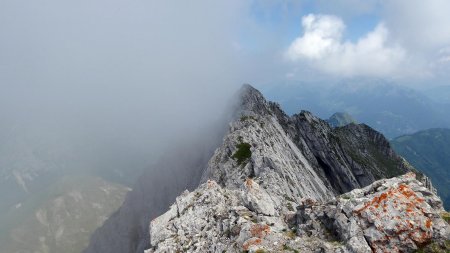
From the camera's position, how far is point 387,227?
30.0 meters

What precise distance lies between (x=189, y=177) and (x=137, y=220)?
2013 inches

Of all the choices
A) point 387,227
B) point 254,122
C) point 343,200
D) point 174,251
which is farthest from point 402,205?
point 254,122

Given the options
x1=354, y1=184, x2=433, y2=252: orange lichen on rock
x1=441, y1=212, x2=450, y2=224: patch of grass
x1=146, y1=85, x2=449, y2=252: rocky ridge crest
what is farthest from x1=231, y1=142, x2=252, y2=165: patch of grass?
x1=441, y1=212, x2=450, y2=224: patch of grass

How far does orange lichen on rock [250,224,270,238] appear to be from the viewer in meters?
35.1

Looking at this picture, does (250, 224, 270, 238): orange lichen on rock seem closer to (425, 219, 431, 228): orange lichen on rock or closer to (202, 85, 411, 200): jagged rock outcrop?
(425, 219, 431, 228): orange lichen on rock

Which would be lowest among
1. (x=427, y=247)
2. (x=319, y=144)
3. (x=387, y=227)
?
(x=427, y=247)

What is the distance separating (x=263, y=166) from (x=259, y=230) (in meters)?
54.3

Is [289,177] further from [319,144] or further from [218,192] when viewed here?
[319,144]

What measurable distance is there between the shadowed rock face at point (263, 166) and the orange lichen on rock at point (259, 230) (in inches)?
207

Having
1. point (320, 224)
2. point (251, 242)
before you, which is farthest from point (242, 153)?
point (251, 242)

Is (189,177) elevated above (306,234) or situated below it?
above

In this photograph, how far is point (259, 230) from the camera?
35.6m

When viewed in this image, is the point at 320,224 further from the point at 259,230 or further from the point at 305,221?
the point at 259,230

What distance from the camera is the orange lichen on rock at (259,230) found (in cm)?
3510
